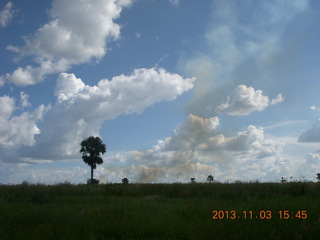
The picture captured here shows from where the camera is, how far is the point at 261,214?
1178 centimetres

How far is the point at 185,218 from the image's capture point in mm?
11711

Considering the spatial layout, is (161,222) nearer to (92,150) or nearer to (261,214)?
(261,214)

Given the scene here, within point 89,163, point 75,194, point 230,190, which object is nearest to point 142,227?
point 230,190

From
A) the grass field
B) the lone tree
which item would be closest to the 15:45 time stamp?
the grass field

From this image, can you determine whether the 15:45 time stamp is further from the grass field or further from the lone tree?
the lone tree

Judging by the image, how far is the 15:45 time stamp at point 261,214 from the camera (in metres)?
11.5

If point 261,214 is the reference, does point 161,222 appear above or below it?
below

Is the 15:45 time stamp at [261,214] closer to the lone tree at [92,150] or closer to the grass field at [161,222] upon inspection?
the grass field at [161,222]

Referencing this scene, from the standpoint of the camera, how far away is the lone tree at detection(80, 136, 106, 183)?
48906 millimetres

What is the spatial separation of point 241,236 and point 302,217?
326 cm

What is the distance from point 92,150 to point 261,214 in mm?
39862

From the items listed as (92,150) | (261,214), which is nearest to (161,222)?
(261,214)

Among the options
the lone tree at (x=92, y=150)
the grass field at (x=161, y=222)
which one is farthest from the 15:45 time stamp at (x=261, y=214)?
the lone tree at (x=92, y=150)

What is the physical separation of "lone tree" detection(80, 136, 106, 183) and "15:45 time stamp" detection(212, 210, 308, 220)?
126 ft
